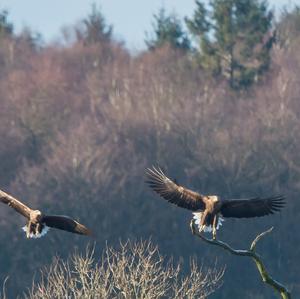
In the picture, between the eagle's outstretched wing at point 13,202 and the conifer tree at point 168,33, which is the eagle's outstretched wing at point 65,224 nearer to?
the eagle's outstretched wing at point 13,202

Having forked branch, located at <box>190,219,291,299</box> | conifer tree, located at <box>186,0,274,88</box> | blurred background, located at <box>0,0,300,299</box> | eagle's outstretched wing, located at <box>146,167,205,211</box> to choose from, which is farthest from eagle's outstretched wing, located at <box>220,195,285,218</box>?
conifer tree, located at <box>186,0,274,88</box>

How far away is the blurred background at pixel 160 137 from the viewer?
5081cm

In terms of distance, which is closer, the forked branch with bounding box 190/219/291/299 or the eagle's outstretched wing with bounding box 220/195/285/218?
the forked branch with bounding box 190/219/291/299

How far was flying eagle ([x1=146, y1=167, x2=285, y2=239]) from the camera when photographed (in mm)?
20750

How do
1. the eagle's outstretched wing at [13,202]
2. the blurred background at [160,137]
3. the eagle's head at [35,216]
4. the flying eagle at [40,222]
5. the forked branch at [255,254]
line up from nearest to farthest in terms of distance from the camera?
the forked branch at [255,254] < the eagle's outstretched wing at [13,202] < the flying eagle at [40,222] < the eagle's head at [35,216] < the blurred background at [160,137]

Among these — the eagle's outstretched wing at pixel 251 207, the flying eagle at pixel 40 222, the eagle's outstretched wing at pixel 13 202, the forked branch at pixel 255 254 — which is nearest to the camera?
the forked branch at pixel 255 254

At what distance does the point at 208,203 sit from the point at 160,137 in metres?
33.6

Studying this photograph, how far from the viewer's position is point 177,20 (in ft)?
224

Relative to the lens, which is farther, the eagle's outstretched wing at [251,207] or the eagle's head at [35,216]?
the eagle's outstretched wing at [251,207]

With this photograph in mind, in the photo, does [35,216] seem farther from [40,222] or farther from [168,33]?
[168,33]

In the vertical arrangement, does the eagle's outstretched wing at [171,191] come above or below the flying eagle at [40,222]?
above

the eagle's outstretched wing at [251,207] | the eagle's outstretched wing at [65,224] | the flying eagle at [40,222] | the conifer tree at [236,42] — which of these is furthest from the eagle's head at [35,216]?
the conifer tree at [236,42]

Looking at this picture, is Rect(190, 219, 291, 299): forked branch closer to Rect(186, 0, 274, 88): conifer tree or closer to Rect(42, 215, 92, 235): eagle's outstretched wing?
Rect(42, 215, 92, 235): eagle's outstretched wing

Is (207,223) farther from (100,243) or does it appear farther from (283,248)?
(283,248)
